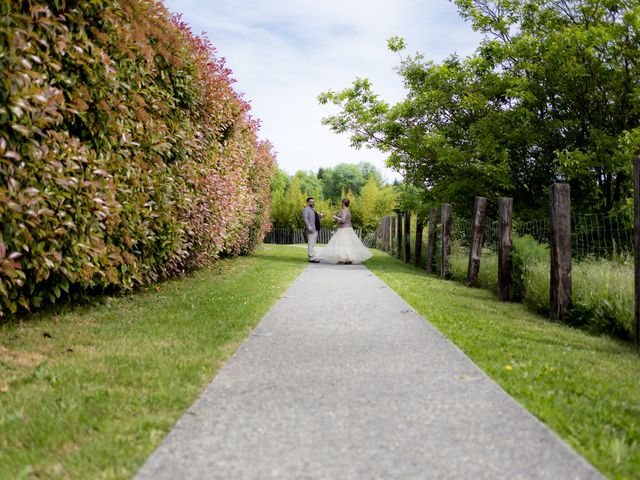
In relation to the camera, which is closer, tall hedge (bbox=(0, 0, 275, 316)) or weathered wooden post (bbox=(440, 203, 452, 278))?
tall hedge (bbox=(0, 0, 275, 316))

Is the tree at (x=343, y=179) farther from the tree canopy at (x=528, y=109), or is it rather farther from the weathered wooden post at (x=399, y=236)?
the tree canopy at (x=528, y=109)

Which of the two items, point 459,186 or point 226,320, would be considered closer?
point 226,320

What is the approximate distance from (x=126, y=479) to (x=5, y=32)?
13.6 feet

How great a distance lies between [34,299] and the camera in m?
6.19

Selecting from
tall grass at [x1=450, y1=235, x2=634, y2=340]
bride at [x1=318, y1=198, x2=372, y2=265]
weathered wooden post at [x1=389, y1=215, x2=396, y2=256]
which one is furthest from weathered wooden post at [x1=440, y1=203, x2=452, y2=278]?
weathered wooden post at [x1=389, y1=215, x2=396, y2=256]

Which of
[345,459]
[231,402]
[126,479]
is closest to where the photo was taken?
[126,479]

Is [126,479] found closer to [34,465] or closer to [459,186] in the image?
[34,465]

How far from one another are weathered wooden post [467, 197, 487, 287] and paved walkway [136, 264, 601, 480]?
24.1 feet

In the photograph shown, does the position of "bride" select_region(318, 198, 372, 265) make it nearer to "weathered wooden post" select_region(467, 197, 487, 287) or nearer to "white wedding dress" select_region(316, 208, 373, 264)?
"white wedding dress" select_region(316, 208, 373, 264)

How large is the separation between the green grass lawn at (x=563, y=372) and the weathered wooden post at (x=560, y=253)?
0.42m

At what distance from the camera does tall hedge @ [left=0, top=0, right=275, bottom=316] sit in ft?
17.3

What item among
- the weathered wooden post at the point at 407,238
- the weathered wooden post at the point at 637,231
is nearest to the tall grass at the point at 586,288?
the weathered wooden post at the point at 637,231

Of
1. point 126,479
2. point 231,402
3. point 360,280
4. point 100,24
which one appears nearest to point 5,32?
point 100,24

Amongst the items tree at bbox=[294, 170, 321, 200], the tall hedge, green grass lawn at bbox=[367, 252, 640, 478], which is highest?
tree at bbox=[294, 170, 321, 200]
